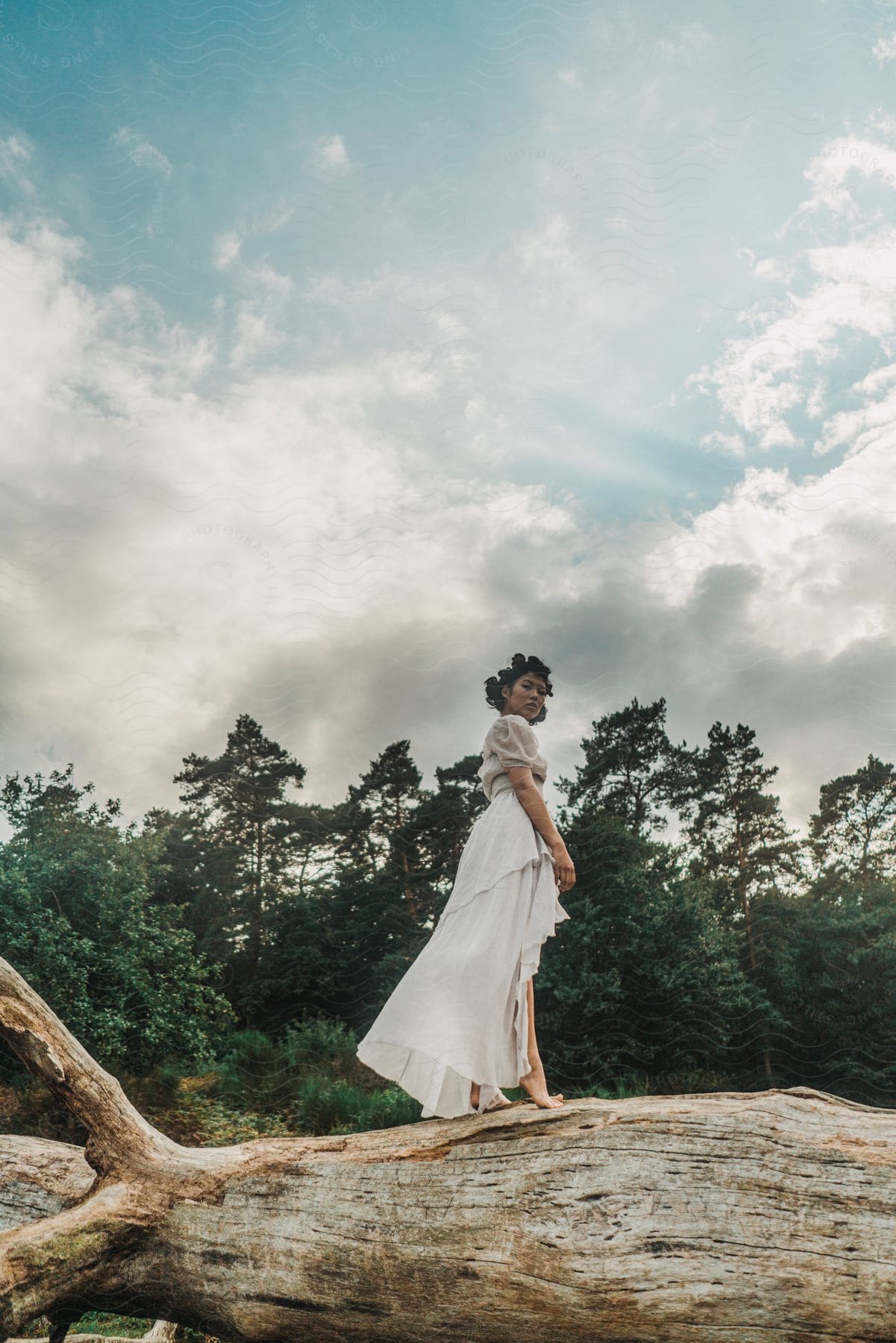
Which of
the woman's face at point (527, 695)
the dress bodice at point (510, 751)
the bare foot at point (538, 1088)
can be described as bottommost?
the bare foot at point (538, 1088)

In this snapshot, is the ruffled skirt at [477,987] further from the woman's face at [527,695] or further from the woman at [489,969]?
the woman's face at [527,695]

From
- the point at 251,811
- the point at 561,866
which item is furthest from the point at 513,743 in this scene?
the point at 251,811

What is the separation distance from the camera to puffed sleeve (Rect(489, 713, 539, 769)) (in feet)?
12.2

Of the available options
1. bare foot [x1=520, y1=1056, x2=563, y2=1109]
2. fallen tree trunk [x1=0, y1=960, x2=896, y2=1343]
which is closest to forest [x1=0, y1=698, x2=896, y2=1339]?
fallen tree trunk [x1=0, y1=960, x2=896, y2=1343]

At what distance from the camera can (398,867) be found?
1716 cm

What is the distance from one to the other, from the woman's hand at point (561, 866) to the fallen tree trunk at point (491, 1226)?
0.86 metres

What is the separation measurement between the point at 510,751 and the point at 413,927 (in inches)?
516

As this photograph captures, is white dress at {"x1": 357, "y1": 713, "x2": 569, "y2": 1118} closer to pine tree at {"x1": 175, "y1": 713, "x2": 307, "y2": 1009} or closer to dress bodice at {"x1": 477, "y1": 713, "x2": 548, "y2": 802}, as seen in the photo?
dress bodice at {"x1": 477, "y1": 713, "x2": 548, "y2": 802}

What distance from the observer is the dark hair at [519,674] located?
3934mm

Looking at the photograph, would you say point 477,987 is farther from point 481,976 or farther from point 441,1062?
point 441,1062

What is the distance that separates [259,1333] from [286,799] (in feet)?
58.2

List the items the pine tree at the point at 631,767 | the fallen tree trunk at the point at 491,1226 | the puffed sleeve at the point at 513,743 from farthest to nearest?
1. the pine tree at the point at 631,767
2. the puffed sleeve at the point at 513,743
3. the fallen tree trunk at the point at 491,1226

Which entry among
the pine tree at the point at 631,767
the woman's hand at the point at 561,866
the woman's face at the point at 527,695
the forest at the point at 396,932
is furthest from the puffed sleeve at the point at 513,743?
the pine tree at the point at 631,767

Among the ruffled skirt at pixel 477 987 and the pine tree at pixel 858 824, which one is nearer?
the ruffled skirt at pixel 477 987
